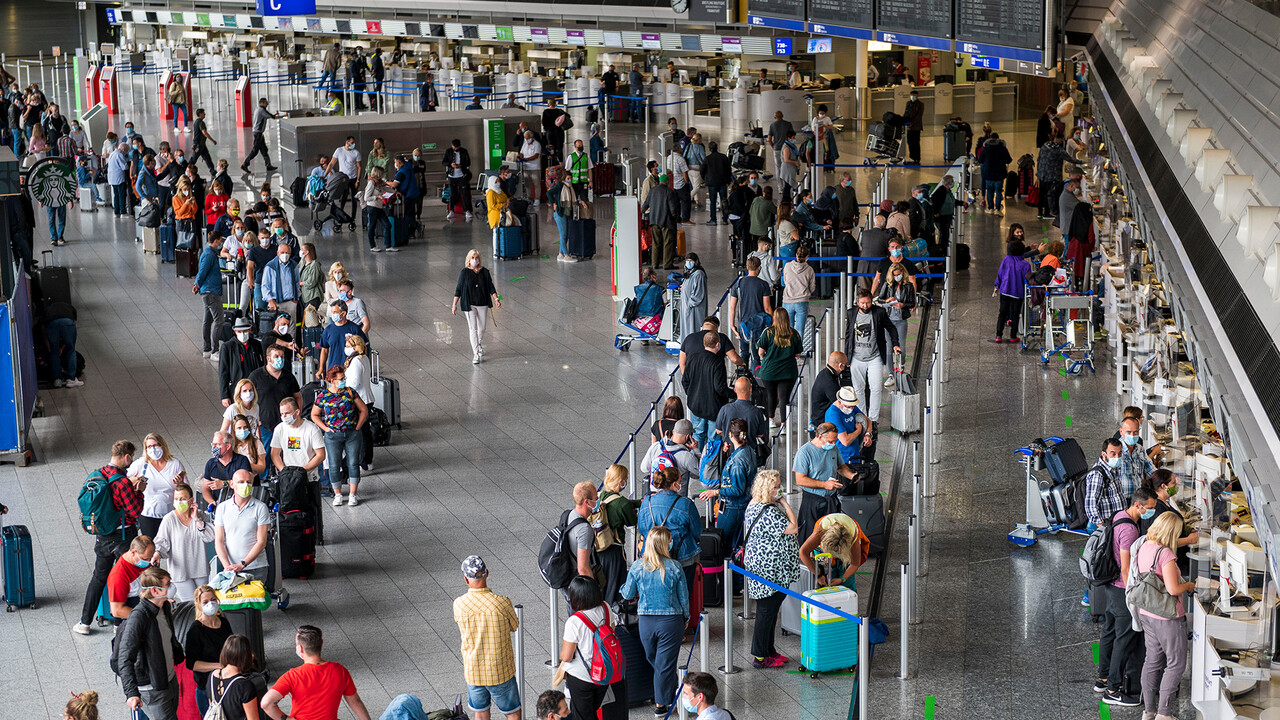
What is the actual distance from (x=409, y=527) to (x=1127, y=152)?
7.69 m

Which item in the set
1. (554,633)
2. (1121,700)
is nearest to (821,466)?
(554,633)

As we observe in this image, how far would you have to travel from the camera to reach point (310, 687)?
7816mm

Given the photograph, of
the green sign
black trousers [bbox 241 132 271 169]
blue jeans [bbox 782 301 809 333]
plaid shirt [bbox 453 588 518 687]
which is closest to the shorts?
plaid shirt [bbox 453 588 518 687]

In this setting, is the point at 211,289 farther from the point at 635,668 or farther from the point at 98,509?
the point at 635,668

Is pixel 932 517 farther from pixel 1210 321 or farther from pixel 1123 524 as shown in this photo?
pixel 1210 321

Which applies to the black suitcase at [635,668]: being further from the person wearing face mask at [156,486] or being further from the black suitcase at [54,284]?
the black suitcase at [54,284]

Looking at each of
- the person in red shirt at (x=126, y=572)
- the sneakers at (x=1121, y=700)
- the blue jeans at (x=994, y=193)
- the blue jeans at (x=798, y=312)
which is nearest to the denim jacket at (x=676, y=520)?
the sneakers at (x=1121, y=700)

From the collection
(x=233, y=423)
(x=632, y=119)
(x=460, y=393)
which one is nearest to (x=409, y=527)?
(x=233, y=423)

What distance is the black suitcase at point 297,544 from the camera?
37.5 feet

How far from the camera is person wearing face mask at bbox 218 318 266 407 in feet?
48.2

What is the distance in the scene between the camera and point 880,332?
571 inches

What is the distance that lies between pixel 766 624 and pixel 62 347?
1026cm

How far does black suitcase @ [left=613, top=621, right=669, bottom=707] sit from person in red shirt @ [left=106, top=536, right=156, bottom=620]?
116 inches

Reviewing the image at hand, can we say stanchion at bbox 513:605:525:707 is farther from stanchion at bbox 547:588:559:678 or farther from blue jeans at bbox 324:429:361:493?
blue jeans at bbox 324:429:361:493
